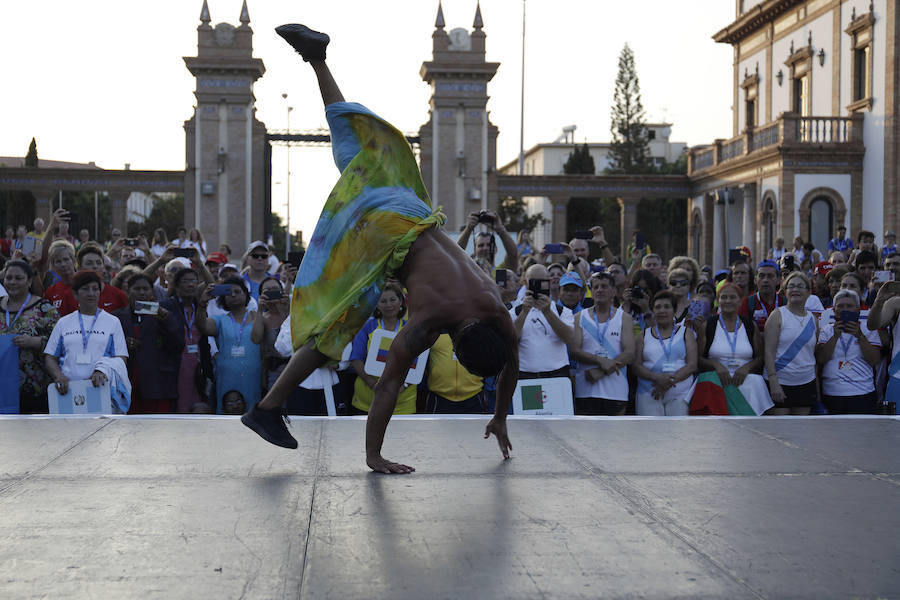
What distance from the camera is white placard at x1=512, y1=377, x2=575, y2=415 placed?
23.9 feet

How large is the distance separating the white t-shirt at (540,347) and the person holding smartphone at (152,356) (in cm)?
260

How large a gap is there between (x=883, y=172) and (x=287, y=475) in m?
26.1

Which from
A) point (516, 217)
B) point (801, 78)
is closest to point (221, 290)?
point (801, 78)

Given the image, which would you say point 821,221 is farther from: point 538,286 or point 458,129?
point 538,286

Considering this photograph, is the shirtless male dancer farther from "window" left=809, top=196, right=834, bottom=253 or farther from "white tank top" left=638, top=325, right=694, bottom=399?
"window" left=809, top=196, right=834, bottom=253

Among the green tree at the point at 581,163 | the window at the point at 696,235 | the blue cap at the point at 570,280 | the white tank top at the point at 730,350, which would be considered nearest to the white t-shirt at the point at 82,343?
the blue cap at the point at 570,280

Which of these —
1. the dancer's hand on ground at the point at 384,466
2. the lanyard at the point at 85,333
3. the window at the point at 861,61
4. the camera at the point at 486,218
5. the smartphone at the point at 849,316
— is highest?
the window at the point at 861,61

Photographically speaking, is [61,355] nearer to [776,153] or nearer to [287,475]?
[287,475]

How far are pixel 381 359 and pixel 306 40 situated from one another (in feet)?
9.01

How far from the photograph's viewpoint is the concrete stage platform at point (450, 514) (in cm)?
315

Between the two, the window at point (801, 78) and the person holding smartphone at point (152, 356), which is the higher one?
the window at point (801, 78)

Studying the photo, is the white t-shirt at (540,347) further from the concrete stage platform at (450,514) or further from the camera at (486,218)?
the concrete stage platform at (450,514)

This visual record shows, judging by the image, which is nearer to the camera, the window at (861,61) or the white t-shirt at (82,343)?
the white t-shirt at (82,343)

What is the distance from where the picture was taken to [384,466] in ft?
15.6
